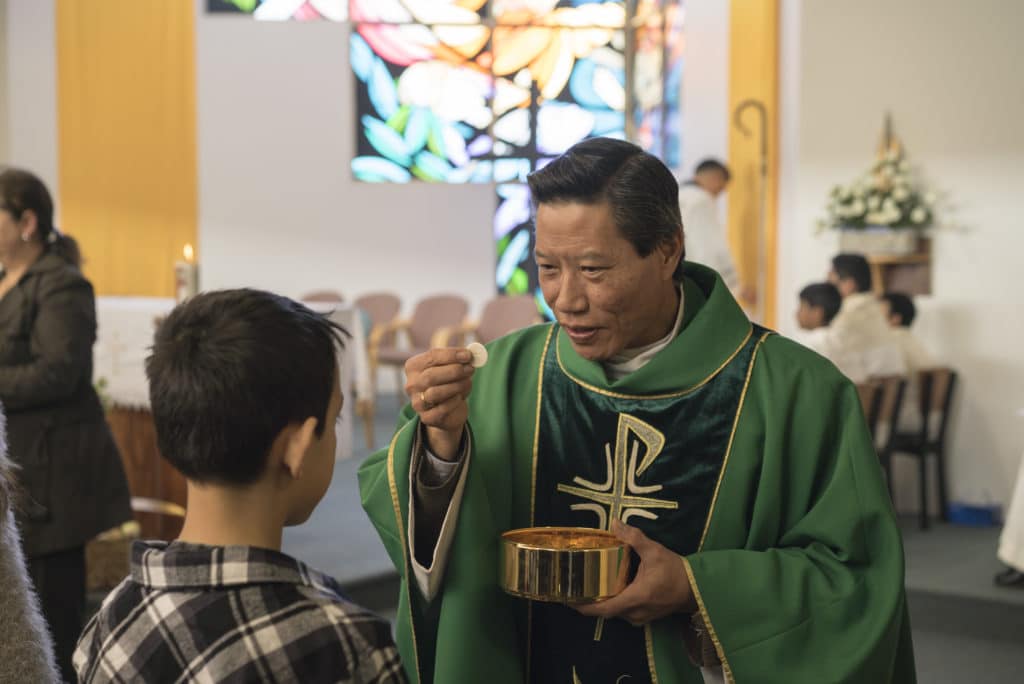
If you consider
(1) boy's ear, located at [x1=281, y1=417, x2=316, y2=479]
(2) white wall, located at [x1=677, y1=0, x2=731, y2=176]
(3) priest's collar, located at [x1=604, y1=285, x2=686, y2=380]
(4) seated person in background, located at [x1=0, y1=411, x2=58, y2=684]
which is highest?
(2) white wall, located at [x1=677, y1=0, x2=731, y2=176]

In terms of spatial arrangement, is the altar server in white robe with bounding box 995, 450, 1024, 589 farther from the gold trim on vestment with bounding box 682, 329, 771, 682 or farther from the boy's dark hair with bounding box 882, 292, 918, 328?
the gold trim on vestment with bounding box 682, 329, 771, 682

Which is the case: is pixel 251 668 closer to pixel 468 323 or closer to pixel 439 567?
pixel 439 567

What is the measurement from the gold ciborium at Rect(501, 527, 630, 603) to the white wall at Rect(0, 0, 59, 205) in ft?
36.2

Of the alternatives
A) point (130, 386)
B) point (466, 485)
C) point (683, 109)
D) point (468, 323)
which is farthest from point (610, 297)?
point (468, 323)

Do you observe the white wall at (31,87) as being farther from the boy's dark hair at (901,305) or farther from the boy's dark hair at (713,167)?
the boy's dark hair at (901,305)

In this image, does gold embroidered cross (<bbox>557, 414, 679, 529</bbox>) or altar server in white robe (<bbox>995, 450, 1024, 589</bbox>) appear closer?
gold embroidered cross (<bbox>557, 414, 679, 529</bbox>)

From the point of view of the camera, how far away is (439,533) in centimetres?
195

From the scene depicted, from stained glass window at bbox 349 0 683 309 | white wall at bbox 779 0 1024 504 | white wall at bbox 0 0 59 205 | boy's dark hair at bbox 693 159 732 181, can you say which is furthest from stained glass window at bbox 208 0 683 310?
white wall at bbox 779 0 1024 504

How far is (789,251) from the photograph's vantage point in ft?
25.3

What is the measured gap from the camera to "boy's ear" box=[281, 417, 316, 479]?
1.40 metres

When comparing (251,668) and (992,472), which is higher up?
(251,668)

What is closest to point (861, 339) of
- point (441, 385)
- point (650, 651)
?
point (650, 651)

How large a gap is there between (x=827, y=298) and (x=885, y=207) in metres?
0.63

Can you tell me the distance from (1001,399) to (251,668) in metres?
5.90
